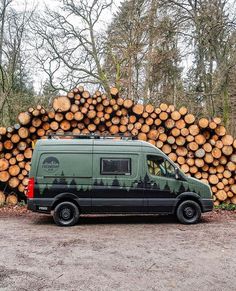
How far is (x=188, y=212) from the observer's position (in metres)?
9.59

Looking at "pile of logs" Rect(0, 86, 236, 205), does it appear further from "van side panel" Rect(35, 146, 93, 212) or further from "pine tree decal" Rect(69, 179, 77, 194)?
"pine tree decal" Rect(69, 179, 77, 194)

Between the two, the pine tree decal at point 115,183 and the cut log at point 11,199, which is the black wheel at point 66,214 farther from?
the cut log at point 11,199

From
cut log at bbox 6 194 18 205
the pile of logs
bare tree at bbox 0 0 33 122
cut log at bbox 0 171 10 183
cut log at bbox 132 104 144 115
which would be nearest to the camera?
cut log at bbox 0 171 10 183

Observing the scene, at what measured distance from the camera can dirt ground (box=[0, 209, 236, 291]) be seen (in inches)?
204

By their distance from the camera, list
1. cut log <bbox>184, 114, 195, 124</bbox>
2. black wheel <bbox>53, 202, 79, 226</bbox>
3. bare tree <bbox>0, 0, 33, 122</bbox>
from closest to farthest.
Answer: black wheel <bbox>53, 202, 79, 226</bbox> < cut log <bbox>184, 114, 195, 124</bbox> < bare tree <bbox>0, 0, 33, 122</bbox>

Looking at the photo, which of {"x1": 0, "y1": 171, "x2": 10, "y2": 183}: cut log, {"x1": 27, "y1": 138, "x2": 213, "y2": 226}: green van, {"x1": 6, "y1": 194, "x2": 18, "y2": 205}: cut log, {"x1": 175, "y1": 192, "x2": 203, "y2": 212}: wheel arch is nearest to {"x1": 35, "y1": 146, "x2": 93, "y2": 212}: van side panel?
{"x1": 27, "y1": 138, "x2": 213, "y2": 226}: green van

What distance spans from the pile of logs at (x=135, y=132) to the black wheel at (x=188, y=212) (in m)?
2.67

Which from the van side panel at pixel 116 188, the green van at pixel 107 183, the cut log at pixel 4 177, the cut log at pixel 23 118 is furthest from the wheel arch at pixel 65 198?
the cut log at pixel 23 118

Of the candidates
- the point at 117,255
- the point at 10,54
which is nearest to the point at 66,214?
the point at 117,255

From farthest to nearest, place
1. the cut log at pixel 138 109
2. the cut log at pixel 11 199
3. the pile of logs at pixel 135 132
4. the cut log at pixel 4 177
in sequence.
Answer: the cut log at pixel 138 109 < the pile of logs at pixel 135 132 < the cut log at pixel 11 199 < the cut log at pixel 4 177

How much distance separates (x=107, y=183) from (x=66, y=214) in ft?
4.34

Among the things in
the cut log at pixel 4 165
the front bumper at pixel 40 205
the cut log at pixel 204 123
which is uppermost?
the cut log at pixel 204 123

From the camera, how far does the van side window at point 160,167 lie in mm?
9555

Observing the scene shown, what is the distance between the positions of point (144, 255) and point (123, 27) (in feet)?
52.3
